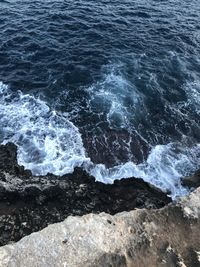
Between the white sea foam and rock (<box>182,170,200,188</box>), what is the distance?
44 centimetres

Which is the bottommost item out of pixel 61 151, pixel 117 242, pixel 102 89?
pixel 61 151

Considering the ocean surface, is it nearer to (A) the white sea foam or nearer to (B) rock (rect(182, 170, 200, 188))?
(A) the white sea foam

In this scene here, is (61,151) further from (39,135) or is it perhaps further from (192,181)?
(192,181)

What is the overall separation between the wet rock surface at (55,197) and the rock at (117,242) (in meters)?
5.19

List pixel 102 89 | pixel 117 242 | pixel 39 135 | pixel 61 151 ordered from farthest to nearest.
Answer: pixel 102 89, pixel 39 135, pixel 61 151, pixel 117 242

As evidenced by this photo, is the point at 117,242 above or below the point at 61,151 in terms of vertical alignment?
above

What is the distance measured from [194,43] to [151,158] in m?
16.5

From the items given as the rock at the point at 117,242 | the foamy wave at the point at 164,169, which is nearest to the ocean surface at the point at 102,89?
the foamy wave at the point at 164,169

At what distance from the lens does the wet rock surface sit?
19844 mm

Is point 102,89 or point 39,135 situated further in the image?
point 102,89

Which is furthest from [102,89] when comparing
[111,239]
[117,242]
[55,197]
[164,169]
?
[117,242]

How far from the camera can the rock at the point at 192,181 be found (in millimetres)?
23125

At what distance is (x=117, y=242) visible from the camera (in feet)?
47.1

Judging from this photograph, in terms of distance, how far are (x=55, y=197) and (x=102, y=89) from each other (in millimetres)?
11836
